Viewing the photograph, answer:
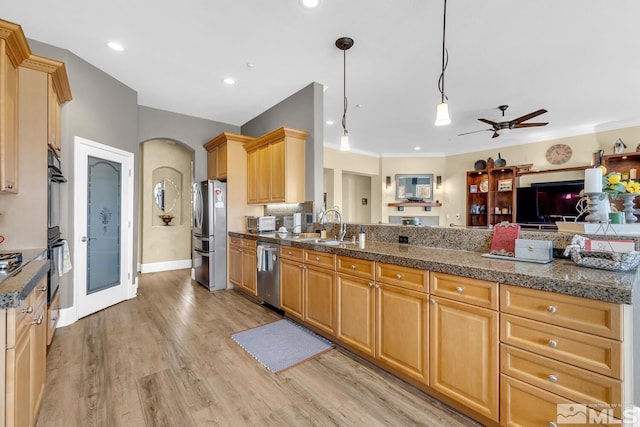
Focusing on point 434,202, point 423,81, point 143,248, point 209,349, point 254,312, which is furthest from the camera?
point 434,202

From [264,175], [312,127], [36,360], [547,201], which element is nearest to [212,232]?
[264,175]

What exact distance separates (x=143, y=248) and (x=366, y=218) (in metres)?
6.78

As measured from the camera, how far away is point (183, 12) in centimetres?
249

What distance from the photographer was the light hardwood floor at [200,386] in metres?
1.74

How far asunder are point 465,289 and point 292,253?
187cm

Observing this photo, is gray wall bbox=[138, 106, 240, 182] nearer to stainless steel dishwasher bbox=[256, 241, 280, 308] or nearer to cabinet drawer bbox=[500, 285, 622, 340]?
stainless steel dishwasher bbox=[256, 241, 280, 308]

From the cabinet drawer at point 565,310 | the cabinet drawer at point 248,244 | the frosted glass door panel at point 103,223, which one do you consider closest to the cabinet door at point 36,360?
the frosted glass door panel at point 103,223

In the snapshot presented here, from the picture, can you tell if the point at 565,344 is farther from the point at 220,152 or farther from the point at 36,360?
the point at 220,152

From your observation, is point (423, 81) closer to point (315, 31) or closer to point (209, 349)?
point (315, 31)

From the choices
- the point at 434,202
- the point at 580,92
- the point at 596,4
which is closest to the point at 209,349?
the point at 596,4

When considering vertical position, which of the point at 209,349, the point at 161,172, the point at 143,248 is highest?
the point at 161,172

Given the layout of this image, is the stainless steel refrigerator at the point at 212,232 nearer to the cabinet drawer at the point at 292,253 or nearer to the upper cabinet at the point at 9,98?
the cabinet drawer at the point at 292,253

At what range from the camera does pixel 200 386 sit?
6.75 feet

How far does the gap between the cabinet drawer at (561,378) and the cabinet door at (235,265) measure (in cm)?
351
